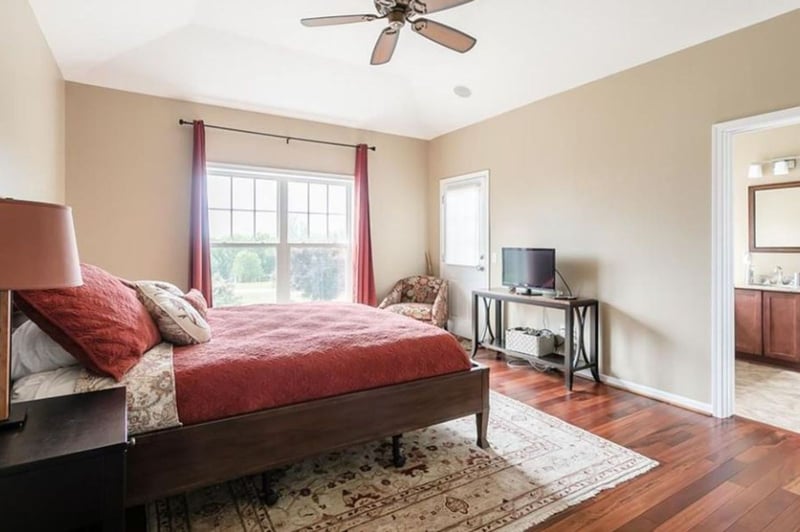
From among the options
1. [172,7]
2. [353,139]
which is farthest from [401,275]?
[172,7]

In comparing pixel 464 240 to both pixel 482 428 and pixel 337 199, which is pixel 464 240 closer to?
pixel 337 199

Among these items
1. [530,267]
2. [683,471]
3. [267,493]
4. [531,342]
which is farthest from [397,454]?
[530,267]

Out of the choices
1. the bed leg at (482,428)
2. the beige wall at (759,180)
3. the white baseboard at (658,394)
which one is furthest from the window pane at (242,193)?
the beige wall at (759,180)

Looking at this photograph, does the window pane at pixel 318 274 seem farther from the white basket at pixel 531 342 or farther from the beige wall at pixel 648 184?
the beige wall at pixel 648 184

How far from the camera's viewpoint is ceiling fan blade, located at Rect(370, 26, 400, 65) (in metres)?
2.87

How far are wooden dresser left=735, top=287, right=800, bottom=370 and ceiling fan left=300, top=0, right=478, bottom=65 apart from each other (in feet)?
13.1

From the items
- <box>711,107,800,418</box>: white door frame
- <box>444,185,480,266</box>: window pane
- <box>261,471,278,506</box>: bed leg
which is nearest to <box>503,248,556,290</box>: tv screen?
<box>444,185,480,266</box>: window pane

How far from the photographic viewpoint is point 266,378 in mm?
1944

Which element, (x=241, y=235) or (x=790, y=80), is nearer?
(x=790, y=80)

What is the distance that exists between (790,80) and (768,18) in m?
0.46

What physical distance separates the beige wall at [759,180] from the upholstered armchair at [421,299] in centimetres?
337

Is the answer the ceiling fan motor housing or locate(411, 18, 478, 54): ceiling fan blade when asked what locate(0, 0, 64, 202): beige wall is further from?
locate(411, 18, 478, 54): ceiling fan blade

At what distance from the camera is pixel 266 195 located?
4.95m

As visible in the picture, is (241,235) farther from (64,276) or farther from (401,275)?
(64,276)
